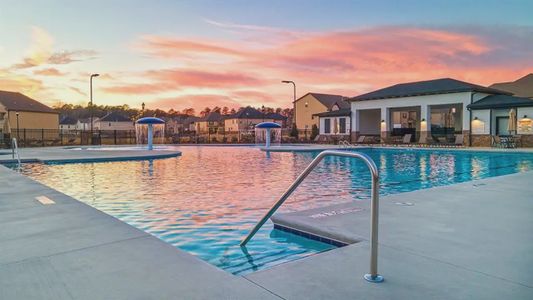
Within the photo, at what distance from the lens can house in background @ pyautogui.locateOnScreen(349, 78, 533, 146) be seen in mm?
26186

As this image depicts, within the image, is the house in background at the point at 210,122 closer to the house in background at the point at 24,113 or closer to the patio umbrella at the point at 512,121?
the house in background at the point at 24,113

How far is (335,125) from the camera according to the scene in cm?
3797

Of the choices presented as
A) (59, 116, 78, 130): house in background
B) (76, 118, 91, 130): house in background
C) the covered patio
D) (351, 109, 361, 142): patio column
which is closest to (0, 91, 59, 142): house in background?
(351, 109, 361, 142): patio column

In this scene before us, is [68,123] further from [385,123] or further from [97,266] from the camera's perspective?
[97,266]

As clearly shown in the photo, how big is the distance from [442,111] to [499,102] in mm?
12436

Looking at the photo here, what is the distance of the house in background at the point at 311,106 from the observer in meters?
51.2

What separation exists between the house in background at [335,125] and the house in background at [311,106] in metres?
11.3

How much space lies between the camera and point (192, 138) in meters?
41.0

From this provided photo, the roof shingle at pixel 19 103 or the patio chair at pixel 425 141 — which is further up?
the roof shingle at pixel 19 103

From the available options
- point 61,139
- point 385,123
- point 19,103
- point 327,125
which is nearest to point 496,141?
point 385,123

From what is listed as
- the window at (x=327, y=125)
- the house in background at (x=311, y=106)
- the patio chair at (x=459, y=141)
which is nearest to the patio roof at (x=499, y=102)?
the patio chair at (x=459, y=141)

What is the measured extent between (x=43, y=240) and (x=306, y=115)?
5004cm

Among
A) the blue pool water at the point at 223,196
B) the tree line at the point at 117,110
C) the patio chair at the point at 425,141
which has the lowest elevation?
the blue pool water at the point at 223,196

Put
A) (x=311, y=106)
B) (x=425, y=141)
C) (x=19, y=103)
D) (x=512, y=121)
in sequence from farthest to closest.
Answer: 1. (x=311, y=106)
2. (x=19, y=103)
3. (x=425, y=141)
4. (x=512, y=121)
